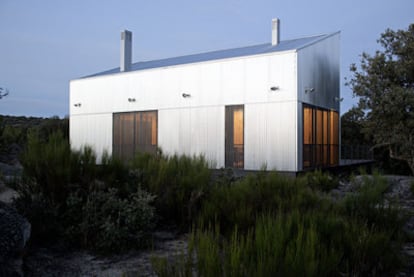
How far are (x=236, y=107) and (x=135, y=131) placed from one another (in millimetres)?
5096

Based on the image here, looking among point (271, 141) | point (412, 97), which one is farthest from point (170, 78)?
point (412, 97)

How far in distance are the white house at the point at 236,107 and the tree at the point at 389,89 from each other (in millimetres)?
1722

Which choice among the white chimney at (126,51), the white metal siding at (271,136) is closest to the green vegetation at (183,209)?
the white metal siding at (271,136)

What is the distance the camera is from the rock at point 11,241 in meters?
2.47

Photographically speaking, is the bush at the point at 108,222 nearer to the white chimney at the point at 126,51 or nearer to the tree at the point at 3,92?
the tree at the point at 3,92

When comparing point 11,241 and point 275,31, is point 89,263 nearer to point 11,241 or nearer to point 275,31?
point 11,241

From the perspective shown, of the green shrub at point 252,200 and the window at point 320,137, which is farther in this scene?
the window at point 320,137

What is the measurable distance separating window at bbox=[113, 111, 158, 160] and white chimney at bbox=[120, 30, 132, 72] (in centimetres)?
302

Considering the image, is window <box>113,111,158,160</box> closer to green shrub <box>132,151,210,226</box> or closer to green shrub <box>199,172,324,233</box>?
green shrub <box>132,151,210,226</box>

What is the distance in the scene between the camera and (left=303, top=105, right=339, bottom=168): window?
1309 cm

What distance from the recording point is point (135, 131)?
16.0 meters

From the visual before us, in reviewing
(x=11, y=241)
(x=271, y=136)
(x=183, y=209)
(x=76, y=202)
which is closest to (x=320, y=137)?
(x=271, y=136)

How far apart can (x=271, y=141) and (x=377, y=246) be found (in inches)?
392

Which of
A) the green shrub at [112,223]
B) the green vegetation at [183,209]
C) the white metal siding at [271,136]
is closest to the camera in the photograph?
the green vegetation at [183,209]
